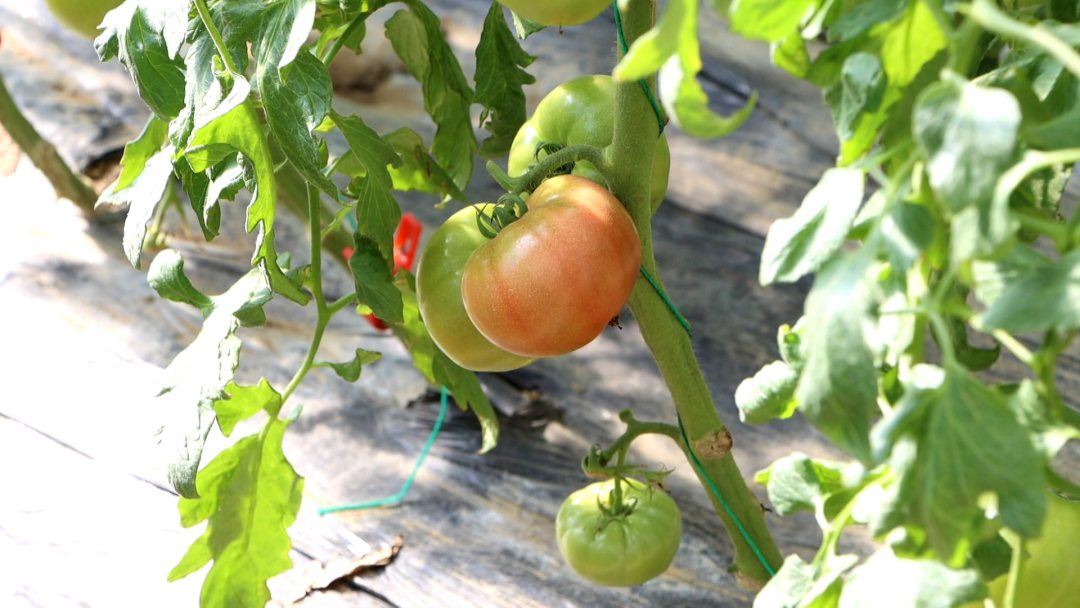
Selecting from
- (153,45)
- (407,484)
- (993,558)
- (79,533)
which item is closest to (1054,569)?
(993,558)

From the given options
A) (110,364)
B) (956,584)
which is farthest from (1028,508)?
(110,364)

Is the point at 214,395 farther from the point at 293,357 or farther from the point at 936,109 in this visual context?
the point at 293,357

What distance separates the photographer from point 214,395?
0.62 meters

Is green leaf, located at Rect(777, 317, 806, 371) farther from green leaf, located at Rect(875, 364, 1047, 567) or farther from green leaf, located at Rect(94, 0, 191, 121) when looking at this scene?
green leaf, located at Rect(94, 0, 191, 121)

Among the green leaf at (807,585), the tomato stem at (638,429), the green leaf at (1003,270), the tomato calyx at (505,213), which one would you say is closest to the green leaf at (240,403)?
the tomato calyx at (505,213)

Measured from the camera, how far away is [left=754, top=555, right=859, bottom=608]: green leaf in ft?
1.24

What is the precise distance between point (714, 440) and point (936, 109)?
0.46 meters

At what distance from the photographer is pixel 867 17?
0.32 m

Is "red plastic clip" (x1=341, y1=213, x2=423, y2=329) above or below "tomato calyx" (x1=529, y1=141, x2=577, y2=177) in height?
below

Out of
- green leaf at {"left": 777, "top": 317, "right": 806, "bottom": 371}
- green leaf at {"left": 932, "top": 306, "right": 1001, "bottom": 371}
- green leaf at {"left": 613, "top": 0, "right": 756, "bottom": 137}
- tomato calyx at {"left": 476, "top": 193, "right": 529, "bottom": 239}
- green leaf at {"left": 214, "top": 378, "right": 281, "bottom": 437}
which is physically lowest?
green leaf at {"left": 214, "top": 378, "right": 281, "bottom": 437}

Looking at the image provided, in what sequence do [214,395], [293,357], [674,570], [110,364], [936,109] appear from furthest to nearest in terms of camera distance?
[293,357] < [110,364] < [674,570] < [214,395] < [936,109]

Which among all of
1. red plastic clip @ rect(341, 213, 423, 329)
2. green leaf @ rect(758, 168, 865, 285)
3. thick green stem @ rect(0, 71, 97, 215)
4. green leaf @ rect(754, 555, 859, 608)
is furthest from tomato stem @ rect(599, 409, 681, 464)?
thick green stem @ rect(0, 71, 97, 215)

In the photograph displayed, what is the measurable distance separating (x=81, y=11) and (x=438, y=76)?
0.37 metres

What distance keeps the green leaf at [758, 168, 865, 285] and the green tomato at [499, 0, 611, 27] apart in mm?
250
